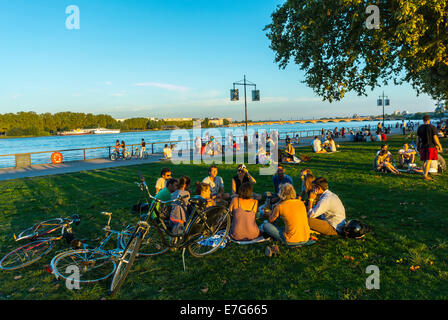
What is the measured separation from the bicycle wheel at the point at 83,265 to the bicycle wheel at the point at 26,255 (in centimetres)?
105

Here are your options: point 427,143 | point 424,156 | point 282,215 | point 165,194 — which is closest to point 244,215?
point 282,215

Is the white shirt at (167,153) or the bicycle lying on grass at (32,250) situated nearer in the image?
the bicycle lying on grass at (32,250)

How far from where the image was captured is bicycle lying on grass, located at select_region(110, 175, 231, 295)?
12.4 feet

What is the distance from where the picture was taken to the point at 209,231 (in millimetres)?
4957

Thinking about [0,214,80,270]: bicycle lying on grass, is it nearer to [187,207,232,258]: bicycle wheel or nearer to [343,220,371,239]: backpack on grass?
[187,207,232,258]: bicycle wheel

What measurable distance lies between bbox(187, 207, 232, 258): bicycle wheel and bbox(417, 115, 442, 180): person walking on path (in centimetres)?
828

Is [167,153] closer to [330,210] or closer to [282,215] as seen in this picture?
[330,210]

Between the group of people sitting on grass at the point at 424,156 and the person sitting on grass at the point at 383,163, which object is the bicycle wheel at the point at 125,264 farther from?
the person sitting on grass at the point at 383,163

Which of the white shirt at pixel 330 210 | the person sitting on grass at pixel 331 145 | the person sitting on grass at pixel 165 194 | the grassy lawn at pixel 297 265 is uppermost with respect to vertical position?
the person sitting on grass at pixel 331 145

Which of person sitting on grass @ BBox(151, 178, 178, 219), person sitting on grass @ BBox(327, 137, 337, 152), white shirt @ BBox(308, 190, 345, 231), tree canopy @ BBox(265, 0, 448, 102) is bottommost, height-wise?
white shirt @ BBox(308, 190, 345, 231)

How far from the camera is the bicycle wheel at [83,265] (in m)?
4.01

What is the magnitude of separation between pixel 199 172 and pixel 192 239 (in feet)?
31.0

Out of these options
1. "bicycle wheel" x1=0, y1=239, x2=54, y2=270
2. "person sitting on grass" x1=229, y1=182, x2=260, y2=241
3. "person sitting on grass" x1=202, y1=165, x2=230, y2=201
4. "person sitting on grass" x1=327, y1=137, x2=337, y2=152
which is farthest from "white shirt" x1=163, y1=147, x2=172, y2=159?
"person sitting on grass" x1=229, y1=182, x2=260, y2=241

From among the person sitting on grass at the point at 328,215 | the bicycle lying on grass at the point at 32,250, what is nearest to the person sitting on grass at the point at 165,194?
the bicycle lying on grass at the point at 32,250
